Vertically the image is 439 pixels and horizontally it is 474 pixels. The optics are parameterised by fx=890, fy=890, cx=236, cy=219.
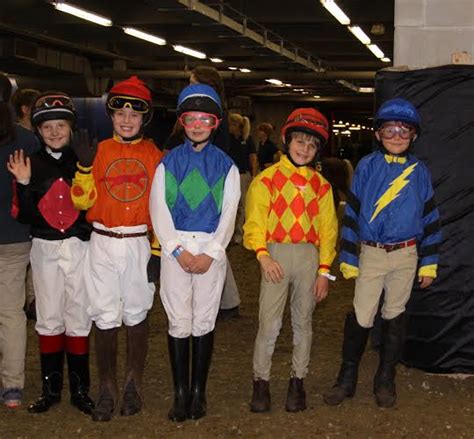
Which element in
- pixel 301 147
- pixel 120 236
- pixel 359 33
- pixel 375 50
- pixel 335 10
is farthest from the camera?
pixel 375 50

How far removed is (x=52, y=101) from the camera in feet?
14.6

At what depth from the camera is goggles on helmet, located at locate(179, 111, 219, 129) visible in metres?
4.37

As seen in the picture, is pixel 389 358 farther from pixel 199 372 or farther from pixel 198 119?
pixel 198 119

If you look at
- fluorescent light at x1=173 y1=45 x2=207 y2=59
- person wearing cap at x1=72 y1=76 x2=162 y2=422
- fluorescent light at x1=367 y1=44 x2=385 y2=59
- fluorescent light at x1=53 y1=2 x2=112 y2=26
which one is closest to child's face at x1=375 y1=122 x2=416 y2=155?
person wearing cap at x1=72 y1=76 x2=162 y2=422

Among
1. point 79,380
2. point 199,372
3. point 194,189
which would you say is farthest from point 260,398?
point 194,189

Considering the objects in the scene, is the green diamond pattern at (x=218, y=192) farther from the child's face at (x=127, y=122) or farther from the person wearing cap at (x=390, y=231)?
A: the person wearing cap at (x=390, y=231)

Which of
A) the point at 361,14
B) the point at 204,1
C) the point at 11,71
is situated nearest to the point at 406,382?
the point at 204,1

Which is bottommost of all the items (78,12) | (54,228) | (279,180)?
(54,228)

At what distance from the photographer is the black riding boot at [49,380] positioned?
179 inches

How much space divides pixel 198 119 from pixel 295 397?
1.52 metres

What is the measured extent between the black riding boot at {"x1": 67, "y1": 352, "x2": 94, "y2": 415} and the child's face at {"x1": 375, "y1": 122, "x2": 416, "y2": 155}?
6.27 ft

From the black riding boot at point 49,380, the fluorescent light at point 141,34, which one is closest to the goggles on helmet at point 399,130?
the black riding boot at point 49,380

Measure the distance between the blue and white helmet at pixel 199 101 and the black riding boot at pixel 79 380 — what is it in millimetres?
1357

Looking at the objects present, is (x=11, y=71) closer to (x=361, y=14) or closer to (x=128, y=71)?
(x=128, y=71)
